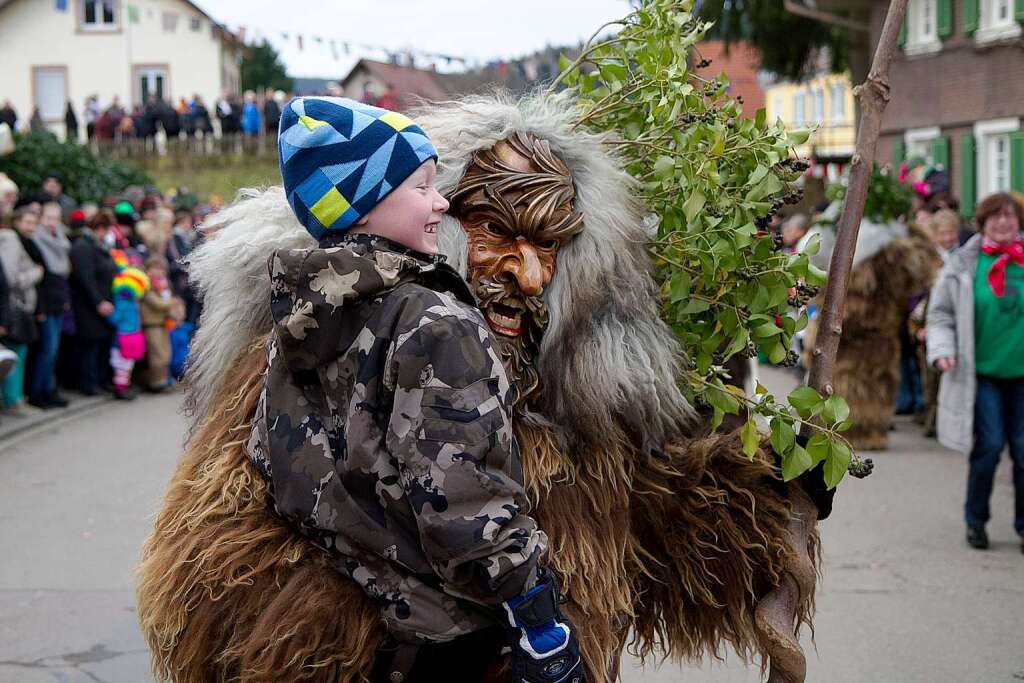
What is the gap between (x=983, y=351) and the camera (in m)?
7.00

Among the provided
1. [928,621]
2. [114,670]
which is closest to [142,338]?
[114,670]

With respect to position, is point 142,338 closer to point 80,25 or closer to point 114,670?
point 114,670

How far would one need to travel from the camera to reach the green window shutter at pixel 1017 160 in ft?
63.8

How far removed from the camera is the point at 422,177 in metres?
2.50

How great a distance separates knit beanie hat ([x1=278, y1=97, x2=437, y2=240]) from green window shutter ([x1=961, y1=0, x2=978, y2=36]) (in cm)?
2013

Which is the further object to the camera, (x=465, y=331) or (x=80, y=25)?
(x=80, y=25)

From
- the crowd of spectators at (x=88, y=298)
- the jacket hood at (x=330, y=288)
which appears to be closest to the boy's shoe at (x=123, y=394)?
the crowd of spectators at (x=88, y=298)

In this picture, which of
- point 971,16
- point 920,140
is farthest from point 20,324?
point 920,140

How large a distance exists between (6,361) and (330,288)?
8441 millimetres

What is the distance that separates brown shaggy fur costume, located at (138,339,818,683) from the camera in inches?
98.7

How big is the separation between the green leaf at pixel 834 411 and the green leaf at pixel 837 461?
57mm

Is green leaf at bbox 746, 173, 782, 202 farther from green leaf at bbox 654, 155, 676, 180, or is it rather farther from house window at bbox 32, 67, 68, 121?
house window at bbox 32, 67, 68, 121

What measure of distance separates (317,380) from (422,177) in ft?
1.50

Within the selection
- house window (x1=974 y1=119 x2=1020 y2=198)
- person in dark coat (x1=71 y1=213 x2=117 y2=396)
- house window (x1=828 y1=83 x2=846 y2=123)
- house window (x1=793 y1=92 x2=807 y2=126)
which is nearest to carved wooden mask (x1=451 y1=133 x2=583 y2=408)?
person in dark coat (x1=71 y1=213 x2=117 y2=396)
